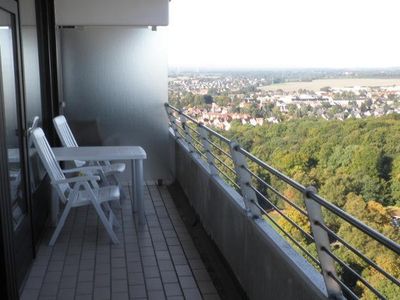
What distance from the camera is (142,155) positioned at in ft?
15.5

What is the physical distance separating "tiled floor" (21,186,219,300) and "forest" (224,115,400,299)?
87cm

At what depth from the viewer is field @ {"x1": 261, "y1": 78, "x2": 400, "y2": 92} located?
4621 mm

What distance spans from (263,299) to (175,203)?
2.90 m

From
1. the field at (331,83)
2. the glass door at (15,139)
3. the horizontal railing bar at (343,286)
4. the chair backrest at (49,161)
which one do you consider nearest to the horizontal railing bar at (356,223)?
the horizontal railing bar at (343,286)

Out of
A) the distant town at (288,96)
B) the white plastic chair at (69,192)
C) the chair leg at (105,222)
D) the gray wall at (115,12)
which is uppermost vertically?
the gray wall at (115,12)

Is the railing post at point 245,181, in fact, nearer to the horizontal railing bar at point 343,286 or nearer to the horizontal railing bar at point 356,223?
the horizontal railing bar at point 356,223

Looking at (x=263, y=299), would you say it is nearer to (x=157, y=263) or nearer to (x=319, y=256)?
(x=319, y=256)

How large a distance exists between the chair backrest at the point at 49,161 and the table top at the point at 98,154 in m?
0.19

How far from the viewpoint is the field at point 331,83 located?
4621 mm

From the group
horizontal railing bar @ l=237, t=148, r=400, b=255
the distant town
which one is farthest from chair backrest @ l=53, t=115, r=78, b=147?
horizontal railing bar @ l=237, t=148, r=400, b=255

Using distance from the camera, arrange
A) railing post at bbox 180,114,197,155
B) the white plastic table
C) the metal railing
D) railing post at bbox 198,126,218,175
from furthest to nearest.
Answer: railing post at bbox 180,114,197,155
the white plastic table
railing post at bbox 198,126,218,175
the metal railing

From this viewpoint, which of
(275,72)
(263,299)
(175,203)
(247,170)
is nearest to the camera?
(263,299)

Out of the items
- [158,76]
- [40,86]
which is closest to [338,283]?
[40,86]

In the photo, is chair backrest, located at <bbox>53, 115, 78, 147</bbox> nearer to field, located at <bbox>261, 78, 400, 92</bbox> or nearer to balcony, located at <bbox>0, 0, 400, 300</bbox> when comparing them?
balcony, located at <bbox>0, 0, 400, 300</bbox>
